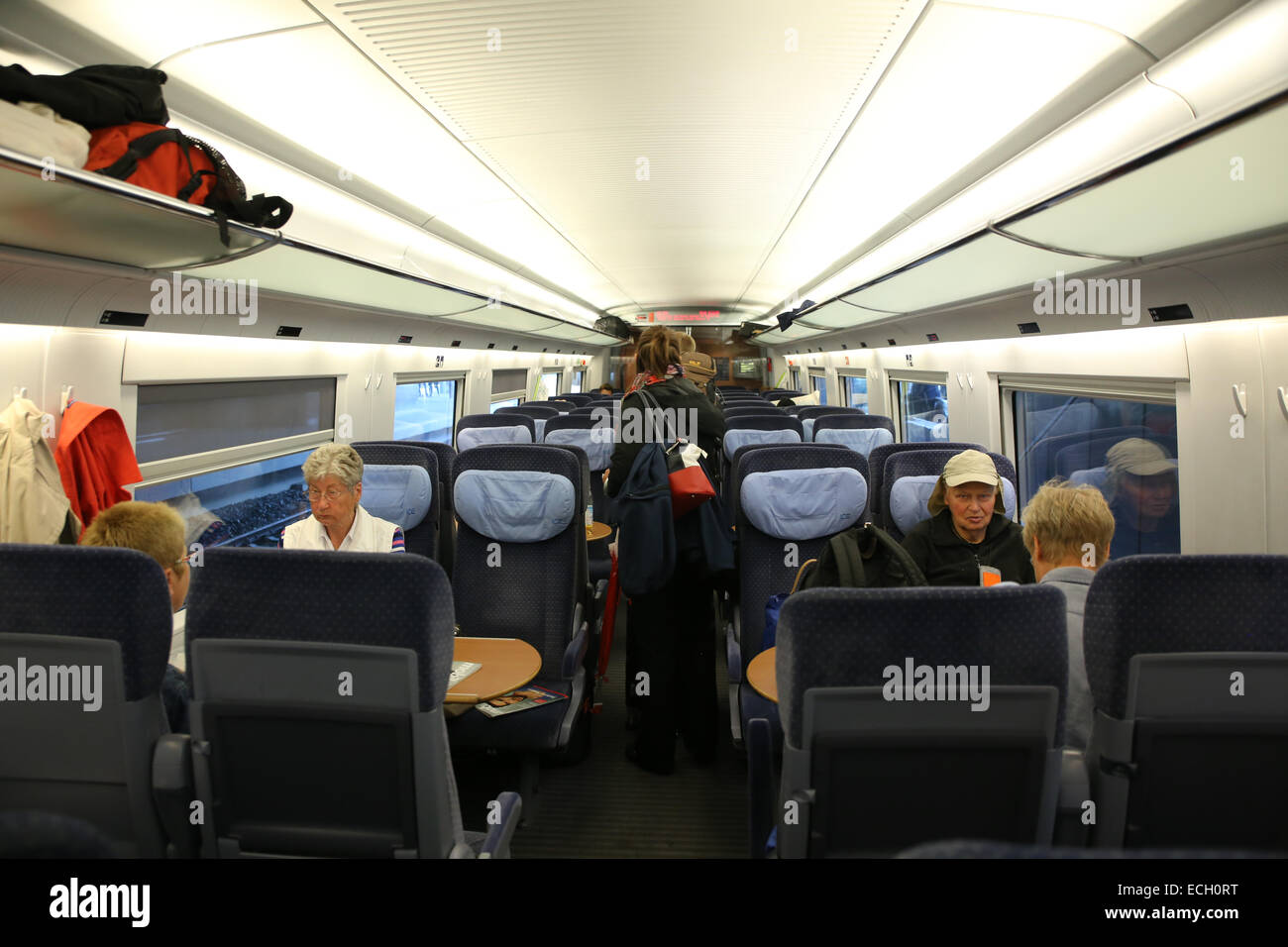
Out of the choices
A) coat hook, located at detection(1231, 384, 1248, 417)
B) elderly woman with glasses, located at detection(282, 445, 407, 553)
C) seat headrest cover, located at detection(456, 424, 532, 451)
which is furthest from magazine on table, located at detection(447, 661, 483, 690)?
coat hook, located at detection(1231, 384, 1248, 417)

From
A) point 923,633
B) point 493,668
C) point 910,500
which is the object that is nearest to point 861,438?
point 910,500

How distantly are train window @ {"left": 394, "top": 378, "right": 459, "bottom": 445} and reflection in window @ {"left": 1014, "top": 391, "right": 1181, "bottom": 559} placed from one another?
230 inches

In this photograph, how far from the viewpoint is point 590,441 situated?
6.23 metres

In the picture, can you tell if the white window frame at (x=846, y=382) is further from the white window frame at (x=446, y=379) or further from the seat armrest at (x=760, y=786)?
the seat armrest at (x=760, y=786)

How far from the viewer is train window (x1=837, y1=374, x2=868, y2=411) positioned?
1297cm

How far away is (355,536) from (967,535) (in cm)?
278

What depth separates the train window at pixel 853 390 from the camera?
1297 cm

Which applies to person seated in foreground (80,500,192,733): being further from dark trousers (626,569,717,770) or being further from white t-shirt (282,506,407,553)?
dark trousers (626,569,717,770)

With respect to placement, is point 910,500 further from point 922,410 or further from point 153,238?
point 922,410

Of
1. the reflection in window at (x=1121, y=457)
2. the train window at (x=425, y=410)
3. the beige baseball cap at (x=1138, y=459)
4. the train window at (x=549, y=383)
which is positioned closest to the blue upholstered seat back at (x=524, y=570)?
the reflection in window at (x=1121, y=457)

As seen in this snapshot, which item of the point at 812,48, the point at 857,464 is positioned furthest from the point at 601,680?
the point at 812,48

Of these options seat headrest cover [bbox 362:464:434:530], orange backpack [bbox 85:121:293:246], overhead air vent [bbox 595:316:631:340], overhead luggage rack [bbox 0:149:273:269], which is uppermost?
overhead air vent [bbox 595:316:631:340]
